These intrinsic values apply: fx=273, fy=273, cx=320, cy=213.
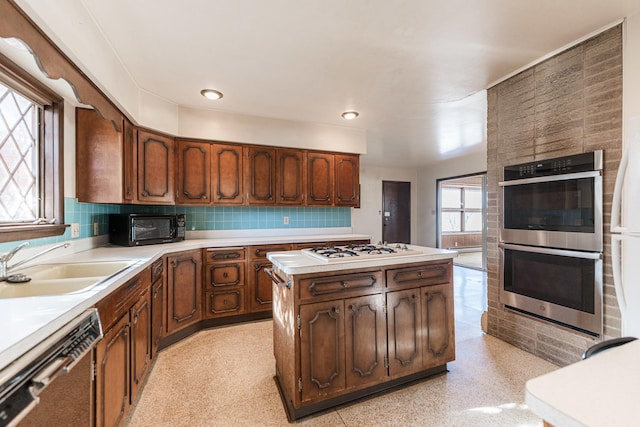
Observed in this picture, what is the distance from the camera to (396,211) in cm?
726

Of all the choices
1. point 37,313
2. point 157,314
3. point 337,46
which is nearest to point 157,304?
point 157,314

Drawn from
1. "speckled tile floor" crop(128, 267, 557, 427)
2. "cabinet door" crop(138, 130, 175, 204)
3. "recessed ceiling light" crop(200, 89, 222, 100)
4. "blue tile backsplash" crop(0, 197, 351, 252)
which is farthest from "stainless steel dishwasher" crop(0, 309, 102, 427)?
"recessed ceiling light" crop(200, 89, 222, 100)

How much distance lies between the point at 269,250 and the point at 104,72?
2.10 m

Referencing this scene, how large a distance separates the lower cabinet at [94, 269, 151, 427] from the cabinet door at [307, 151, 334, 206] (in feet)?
7.17

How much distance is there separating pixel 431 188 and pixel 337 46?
18.5 feet

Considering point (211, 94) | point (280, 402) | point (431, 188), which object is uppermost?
point (211, 94)

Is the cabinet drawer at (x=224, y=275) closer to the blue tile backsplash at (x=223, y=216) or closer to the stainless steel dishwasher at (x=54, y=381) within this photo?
the blue tile backsplash at (x=223, y=216)

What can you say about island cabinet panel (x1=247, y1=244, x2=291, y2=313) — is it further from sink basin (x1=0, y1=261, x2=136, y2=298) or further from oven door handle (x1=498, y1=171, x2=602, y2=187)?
oven door handle (x1=498, y1=171, x2=602, y2=187)

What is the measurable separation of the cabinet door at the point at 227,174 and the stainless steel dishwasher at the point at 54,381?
86.9 inches

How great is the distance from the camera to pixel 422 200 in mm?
7246

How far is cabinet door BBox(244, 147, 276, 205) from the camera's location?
335 centimetres

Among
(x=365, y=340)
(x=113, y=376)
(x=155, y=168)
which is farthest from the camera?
(x=155, y=168)

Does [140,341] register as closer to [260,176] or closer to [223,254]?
[223,254]


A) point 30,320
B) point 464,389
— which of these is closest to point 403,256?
point 464,389
